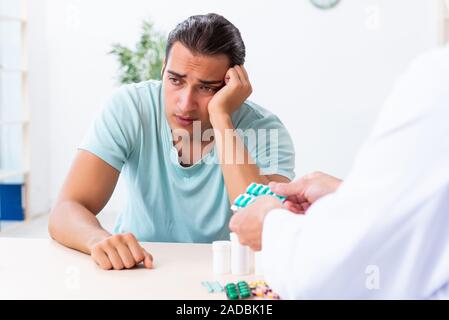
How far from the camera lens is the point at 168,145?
1646 mm

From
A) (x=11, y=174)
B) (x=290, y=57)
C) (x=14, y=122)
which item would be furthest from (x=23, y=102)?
(x=290, y=57)

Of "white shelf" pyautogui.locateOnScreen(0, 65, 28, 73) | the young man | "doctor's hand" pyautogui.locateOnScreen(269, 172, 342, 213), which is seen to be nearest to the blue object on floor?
"white shelf" pyautogui.locateOnScreen(0, 65, 28, 73)

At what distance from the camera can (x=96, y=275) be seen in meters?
1.18

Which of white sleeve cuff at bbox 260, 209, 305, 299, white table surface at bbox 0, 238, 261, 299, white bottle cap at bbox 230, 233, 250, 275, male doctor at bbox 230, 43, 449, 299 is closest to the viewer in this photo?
male doctor at bbox 230, 43, 449, 299

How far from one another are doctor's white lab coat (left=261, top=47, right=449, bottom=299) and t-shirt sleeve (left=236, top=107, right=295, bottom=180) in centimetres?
89

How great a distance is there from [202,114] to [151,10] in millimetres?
3039

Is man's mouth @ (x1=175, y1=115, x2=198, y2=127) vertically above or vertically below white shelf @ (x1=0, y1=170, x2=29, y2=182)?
above

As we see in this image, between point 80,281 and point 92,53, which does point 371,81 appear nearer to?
point 92,53

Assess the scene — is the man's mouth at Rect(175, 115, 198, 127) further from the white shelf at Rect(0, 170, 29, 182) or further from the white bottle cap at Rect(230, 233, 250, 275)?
the white shelf at Rect(0, 170, 29, 182)

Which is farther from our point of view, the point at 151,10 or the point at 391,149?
the point at 151,10

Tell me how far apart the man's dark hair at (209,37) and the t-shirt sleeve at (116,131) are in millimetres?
190

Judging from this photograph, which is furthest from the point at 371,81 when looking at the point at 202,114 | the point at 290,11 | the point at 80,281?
the point at 80,281

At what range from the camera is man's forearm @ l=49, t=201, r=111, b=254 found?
133 cm

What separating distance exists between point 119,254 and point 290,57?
3.39 m
